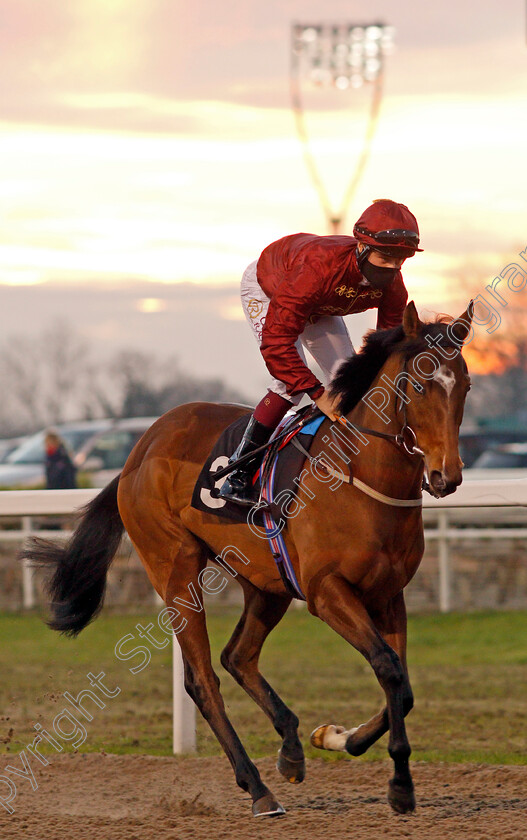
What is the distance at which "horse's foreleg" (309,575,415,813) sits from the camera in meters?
3.54

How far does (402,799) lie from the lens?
3.58m

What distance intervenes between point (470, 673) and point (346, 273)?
4.32 meters

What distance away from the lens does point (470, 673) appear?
7.46 meters

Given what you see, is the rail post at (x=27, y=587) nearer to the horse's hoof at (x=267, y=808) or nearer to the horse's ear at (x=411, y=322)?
the horse's hoof at (x=267, y=808)

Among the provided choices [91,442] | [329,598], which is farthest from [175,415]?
[91,442]

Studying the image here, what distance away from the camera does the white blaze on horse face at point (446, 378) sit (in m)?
3.47

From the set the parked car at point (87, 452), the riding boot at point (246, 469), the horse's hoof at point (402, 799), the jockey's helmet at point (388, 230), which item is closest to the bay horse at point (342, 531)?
the horse's hoof at point (402, 799)

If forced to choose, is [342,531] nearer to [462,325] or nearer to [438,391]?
[438,391]

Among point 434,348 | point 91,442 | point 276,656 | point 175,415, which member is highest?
point 434,348

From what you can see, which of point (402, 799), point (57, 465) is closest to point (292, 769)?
point (402, 799)

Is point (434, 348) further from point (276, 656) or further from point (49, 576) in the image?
point (276, 656)

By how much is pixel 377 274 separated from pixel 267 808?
6.20 ft

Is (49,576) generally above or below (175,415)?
below

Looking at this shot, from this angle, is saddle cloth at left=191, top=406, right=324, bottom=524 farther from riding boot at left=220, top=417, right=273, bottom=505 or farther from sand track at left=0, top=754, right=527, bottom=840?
sand track at left=0, top=754, right=527, bottom=840
